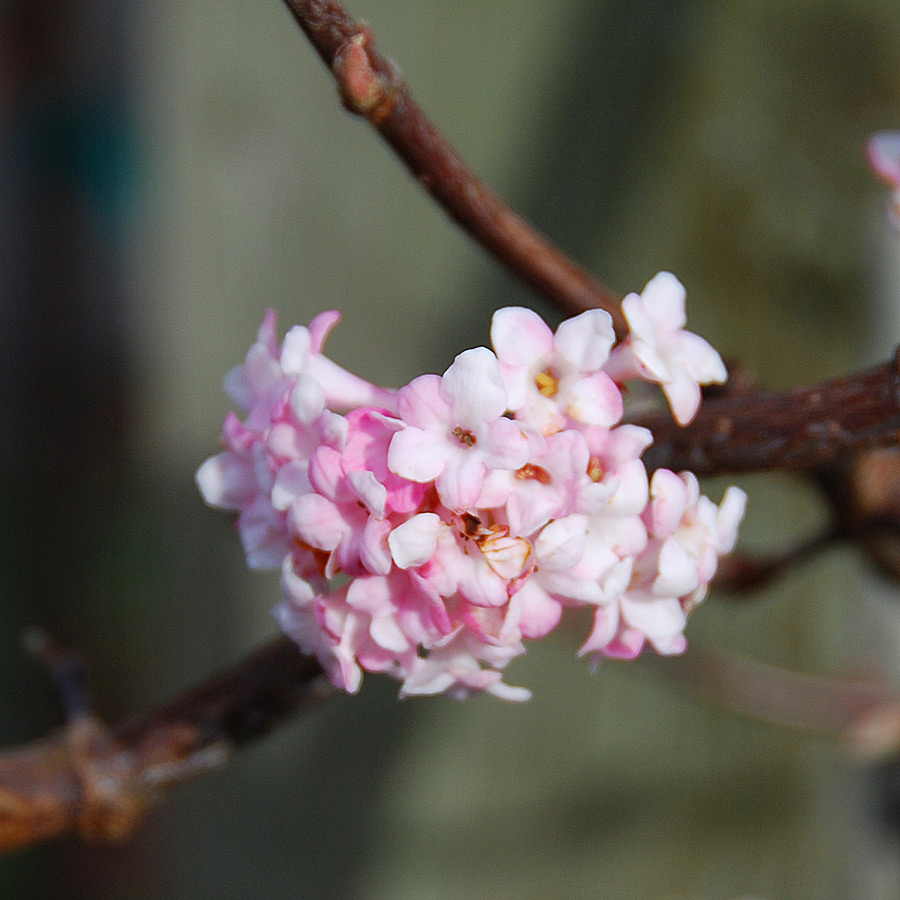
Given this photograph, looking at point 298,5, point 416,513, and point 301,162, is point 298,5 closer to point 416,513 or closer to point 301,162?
point 416,513

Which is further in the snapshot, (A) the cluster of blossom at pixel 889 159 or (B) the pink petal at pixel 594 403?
(A) the cluster of blossom at pixel 889 159

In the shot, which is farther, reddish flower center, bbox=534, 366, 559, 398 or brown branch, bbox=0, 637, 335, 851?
brown branch, bbox=0, 637, 335, 851

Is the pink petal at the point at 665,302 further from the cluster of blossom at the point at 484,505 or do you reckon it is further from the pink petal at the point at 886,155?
the pink petal at the point at 886,155

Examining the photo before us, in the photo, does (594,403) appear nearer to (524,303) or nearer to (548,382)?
(548,382)

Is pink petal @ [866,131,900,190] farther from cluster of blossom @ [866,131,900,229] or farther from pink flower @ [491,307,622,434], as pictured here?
pink flower @ [491,307,622,434]

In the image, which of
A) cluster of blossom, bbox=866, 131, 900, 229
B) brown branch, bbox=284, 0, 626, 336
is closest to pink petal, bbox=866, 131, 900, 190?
cluster of blossom, bbox=866, 131, 900, 229

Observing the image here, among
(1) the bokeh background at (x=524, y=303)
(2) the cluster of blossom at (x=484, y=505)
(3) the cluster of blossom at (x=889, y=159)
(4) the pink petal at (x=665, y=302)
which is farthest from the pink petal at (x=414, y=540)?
(1) the bokeh background at (x=524, y=303)
